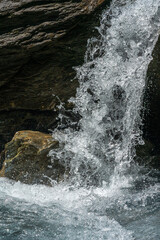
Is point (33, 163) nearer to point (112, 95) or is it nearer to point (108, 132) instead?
point (108, 132)

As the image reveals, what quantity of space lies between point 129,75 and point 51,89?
40.7 inches

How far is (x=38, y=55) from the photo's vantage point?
4441 millimetres

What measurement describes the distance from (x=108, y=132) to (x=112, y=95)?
476mm

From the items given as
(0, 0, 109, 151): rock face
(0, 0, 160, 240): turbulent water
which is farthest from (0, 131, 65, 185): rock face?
(0, 0, 109, 151): rock face

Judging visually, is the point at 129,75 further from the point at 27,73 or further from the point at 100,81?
the point at 27,73

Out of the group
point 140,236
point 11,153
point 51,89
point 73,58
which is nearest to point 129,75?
point 73,58

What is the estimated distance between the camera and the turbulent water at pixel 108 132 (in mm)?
3633

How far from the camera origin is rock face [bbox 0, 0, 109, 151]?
13.8 feet

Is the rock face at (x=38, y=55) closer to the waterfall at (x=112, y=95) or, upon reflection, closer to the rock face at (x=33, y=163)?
the waterfall at (x=112, y=95)

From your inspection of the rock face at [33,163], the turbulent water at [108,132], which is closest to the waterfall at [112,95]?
the turbulent water at [108,132]

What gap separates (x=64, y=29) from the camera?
4.28 meters

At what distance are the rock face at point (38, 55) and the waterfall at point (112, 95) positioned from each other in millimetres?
188

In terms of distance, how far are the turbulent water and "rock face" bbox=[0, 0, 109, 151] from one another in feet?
0.72

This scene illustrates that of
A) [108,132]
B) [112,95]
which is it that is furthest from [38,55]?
[108,132]
